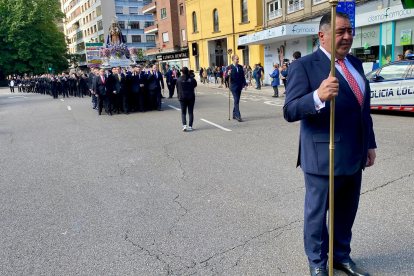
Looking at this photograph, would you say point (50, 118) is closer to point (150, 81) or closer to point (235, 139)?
point (150, 81)

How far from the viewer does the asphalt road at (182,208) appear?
326 cm

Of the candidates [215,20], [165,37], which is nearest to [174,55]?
[165,37]

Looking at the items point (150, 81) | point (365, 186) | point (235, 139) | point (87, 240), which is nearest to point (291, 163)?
point (365, 186)

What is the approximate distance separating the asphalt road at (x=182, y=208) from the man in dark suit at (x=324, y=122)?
67cm

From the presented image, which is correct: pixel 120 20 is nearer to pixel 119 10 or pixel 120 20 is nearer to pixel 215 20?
pixel 119 10

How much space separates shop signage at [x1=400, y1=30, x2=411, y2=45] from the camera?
54.7 ft

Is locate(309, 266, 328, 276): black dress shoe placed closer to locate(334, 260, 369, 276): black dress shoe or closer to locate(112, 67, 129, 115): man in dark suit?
locate(334, 260, 369, 276): black dress shoe

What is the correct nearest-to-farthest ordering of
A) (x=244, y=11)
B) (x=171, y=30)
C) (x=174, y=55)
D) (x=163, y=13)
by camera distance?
(x=244, y=11), (x=171, y=30), (x=174, y=55), (x=163, y=13)

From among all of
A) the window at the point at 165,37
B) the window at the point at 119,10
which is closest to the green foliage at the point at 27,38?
the window at the point at 119,10

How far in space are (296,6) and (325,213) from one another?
25021 mm

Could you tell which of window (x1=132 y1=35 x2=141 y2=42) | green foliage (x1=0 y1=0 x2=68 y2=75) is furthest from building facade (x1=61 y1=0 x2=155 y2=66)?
green foliage (x1=0 y1=0 x2=68 y2=75)

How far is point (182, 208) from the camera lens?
4527mm

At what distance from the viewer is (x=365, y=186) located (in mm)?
Result: 4957

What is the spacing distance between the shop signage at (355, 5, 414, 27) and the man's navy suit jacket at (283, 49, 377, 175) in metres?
16.6
